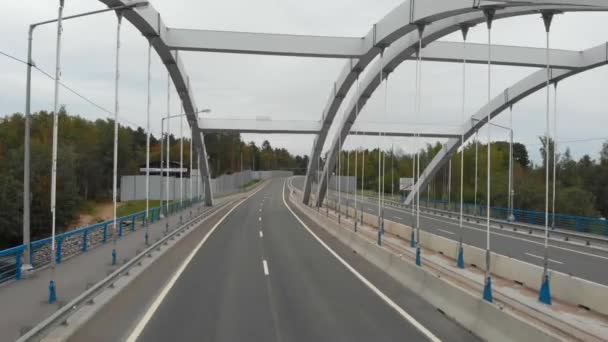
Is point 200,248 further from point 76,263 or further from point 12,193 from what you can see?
point 12,193

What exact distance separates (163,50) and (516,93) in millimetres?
24049

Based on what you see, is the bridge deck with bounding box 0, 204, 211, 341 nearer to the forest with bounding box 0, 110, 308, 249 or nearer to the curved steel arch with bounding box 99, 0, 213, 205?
the curved steel arch with bounding box 99, 0, 213, 205

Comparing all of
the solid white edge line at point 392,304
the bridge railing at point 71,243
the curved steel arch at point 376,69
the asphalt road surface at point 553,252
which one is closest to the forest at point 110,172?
the curved steel arch at point 376,69

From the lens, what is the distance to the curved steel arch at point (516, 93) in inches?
1094

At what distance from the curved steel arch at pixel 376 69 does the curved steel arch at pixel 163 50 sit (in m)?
10.6

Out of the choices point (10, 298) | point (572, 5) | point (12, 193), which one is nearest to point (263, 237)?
point (10, 298)

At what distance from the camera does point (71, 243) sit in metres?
30.9

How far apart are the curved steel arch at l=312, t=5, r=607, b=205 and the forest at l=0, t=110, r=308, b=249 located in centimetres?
2568

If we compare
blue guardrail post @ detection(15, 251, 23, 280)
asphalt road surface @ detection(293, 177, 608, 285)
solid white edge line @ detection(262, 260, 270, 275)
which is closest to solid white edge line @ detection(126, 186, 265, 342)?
solid white edge line @ detection(262, 260, 270, 275)

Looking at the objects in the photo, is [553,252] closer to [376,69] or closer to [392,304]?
[376,69]

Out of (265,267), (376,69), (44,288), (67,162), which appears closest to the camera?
(44,288)

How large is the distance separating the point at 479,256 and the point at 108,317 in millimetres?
12893

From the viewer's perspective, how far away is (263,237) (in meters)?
28.8

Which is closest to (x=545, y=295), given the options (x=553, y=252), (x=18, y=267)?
(x=18, y=267)
